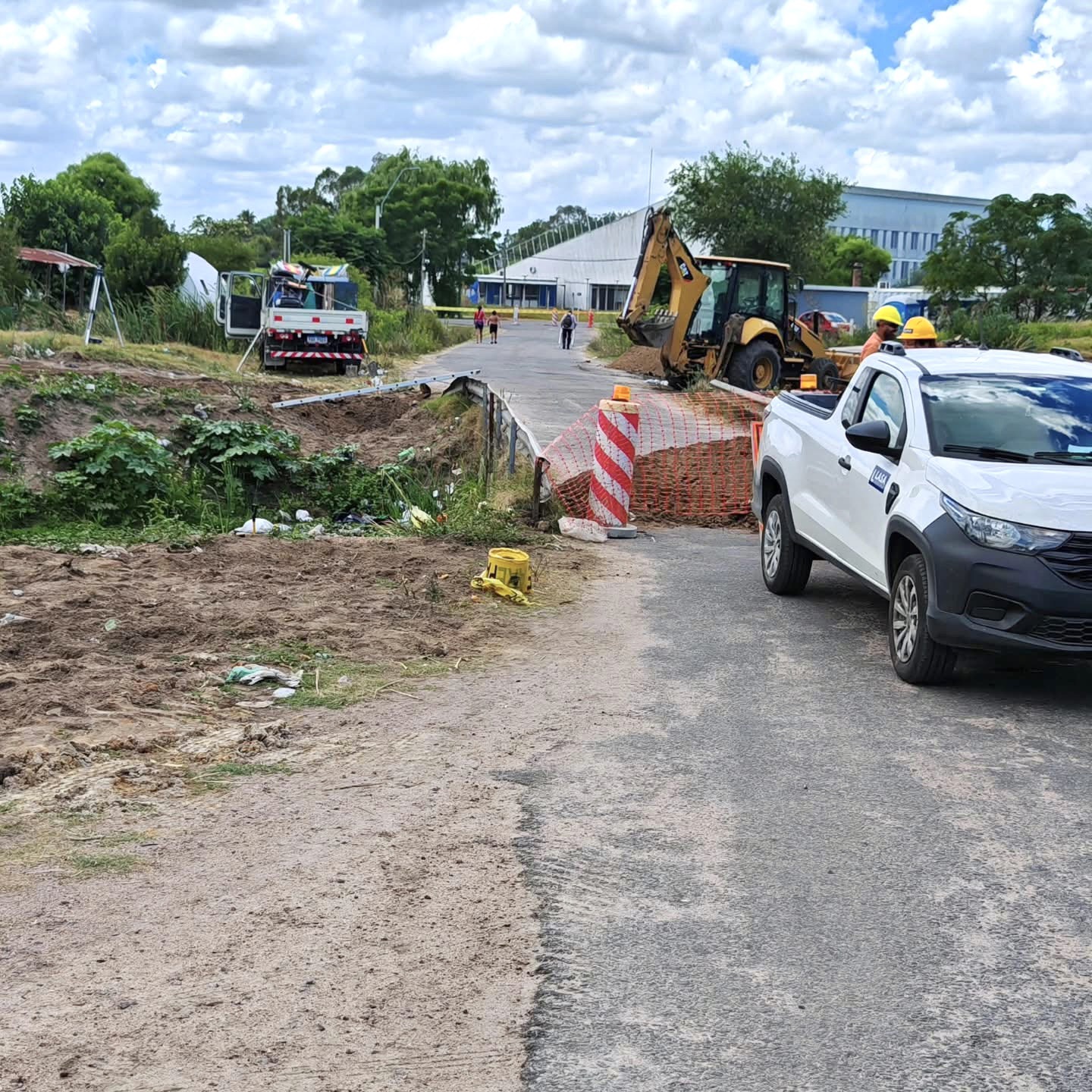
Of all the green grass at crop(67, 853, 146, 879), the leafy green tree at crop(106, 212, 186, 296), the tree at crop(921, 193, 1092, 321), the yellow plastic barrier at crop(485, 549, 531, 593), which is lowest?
the green grass at crop(67, 853, 146, 879)

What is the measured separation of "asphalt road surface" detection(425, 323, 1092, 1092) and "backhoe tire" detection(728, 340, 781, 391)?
1926cm

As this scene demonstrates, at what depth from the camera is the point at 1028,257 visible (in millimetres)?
48344

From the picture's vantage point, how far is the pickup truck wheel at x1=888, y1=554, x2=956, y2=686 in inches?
294

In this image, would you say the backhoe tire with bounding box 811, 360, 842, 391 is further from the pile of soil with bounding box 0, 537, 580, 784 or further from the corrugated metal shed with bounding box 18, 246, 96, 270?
the corrugated metal shed with bounding box 18, 246, 96, 270

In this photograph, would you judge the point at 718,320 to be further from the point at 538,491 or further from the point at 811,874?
the point at 811,874

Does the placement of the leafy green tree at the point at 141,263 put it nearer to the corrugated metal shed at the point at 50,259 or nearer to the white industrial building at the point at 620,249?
the corrugated metal shed at the point at 50,259

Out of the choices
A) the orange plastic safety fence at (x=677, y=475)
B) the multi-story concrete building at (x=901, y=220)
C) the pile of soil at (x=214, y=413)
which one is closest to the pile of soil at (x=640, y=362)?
the pile of soil at (x=214, y=413)

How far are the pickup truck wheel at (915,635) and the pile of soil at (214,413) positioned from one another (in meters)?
10.4

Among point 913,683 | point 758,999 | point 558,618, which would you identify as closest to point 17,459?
point 558,618

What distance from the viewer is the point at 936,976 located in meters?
4.22

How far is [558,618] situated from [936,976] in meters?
5.33

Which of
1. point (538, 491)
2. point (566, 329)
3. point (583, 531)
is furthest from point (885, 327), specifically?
point (566, 329)

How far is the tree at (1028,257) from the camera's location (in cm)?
4759

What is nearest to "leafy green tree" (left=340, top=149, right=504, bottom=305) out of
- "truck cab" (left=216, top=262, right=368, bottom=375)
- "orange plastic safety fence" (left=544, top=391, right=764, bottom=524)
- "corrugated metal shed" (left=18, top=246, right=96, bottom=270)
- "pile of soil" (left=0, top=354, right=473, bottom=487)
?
"corrugated metal shed" (left=18, top=246, right=96, bottom=270)
